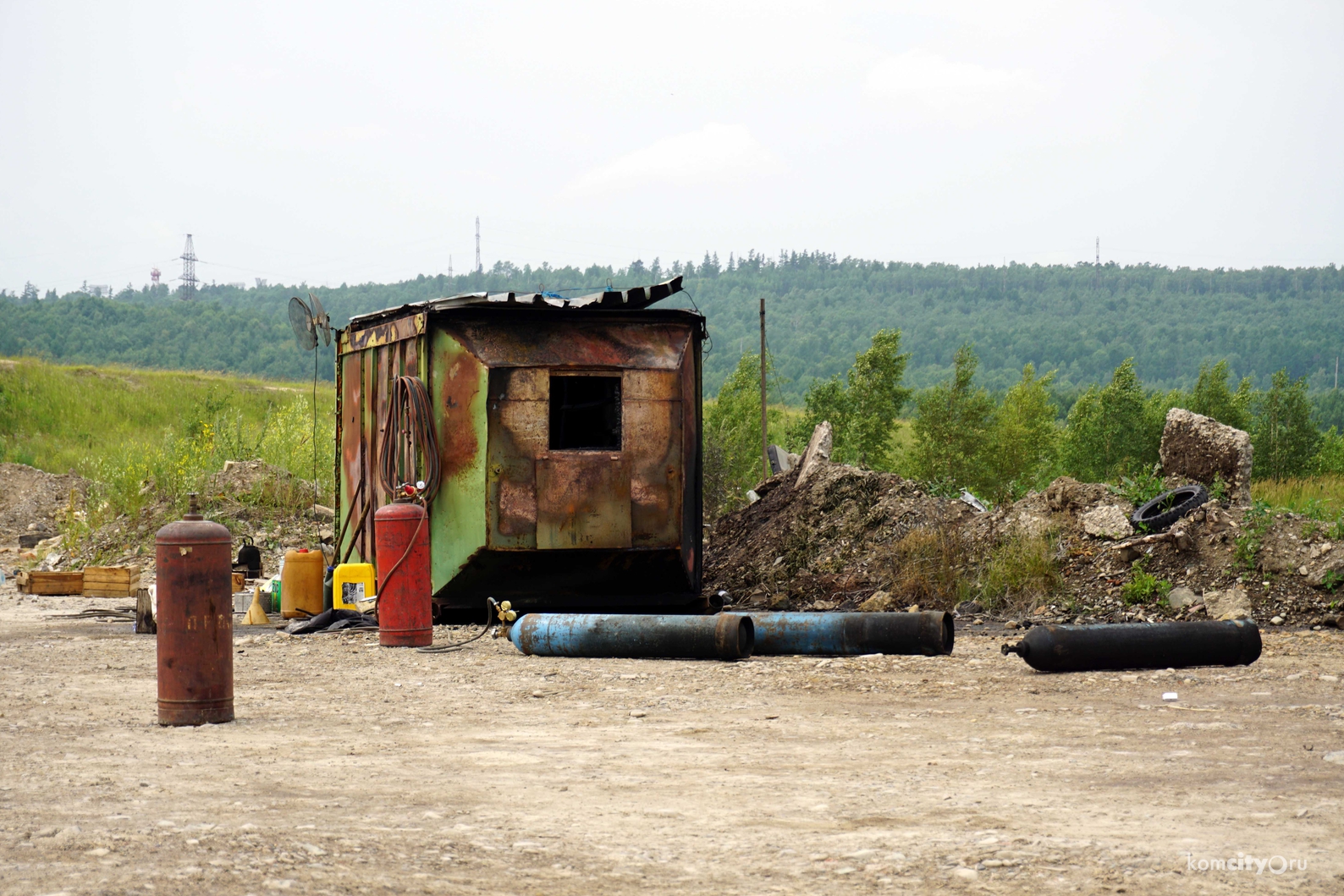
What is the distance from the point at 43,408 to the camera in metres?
42.2

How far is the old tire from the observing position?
1338 centimetres

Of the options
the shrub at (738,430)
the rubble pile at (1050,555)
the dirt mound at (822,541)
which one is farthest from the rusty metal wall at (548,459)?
the shrub at (738,430)

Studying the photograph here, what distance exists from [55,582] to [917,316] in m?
167

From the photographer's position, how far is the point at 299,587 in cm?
1301

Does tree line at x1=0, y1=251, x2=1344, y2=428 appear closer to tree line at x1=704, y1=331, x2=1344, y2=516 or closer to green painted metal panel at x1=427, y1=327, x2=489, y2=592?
tree line at x1=704, y1=331, x2=1344, y2=516

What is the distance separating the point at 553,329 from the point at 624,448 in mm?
1360

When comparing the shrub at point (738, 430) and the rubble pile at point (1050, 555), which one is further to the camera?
the shrub at point (738, 430)

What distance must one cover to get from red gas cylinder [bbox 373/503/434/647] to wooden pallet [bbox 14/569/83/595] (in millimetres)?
7972

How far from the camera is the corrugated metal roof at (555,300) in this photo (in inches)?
472

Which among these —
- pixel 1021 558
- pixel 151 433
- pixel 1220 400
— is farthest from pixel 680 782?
pixel 1220 400

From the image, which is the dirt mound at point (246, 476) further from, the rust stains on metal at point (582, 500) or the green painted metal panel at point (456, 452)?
the rust stains on metal at point (582, 500)

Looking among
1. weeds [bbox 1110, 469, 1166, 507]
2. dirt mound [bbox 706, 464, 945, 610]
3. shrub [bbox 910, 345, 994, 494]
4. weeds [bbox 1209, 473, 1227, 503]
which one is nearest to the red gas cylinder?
dirt mound [bbox 706, 464, 945, 610]

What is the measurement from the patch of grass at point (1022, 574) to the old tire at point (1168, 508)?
979 mm

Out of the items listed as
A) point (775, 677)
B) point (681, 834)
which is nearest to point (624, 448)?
point (775, 677)
